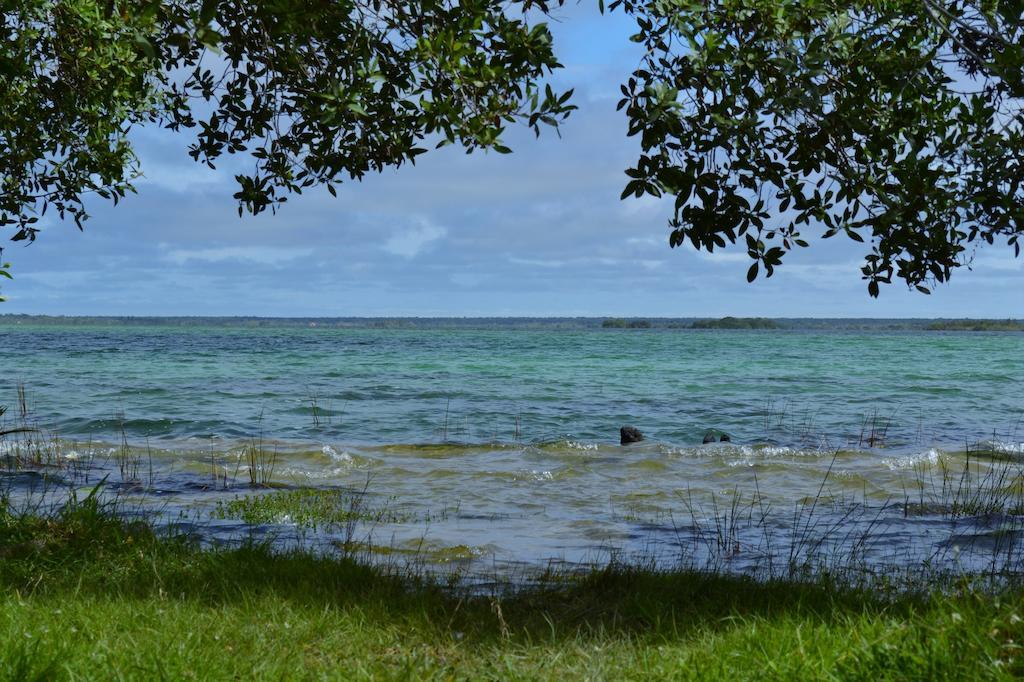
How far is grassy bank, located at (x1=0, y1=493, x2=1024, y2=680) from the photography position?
4.75 meters

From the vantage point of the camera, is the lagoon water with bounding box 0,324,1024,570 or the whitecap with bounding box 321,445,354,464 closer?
the lagoon water with bounding box 0,324,1024,570

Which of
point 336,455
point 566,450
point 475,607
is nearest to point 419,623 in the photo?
point 475,607

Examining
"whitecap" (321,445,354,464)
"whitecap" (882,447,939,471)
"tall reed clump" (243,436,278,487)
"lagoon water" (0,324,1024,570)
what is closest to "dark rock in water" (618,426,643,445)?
"lagoon water" (0,324,1024,570)

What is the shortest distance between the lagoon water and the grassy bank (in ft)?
4.96

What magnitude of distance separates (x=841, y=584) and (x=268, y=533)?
5.83 meters

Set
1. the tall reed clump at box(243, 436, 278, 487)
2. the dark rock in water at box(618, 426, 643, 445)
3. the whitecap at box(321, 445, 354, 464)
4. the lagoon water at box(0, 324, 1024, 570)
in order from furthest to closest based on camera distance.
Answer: the dark rock in water at box(618, 426, 643, 445)
the whitecap at box(321, 445, 354, 464)
the tall reed clump at box(243, 436, 278, 487)
the lagoon water at box(0, 324, 1024, 570)

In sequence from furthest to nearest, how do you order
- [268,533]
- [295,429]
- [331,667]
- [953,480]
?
[295,429], [953,480], [268,533], [331,667]

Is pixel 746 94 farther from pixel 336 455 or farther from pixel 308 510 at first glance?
pixel 336 455

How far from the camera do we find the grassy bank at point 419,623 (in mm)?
4754

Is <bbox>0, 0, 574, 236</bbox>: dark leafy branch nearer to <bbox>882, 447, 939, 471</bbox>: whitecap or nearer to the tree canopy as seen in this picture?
the tree canopy

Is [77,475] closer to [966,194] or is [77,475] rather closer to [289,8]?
[289,8]

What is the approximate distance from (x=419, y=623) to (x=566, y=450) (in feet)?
40.3

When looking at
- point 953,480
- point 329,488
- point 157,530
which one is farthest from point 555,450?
point 157,530

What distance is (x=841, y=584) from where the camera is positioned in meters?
6.58
